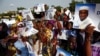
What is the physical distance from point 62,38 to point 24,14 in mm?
761

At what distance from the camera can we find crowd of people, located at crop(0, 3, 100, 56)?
3206 mm

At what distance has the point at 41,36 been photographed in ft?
11.8

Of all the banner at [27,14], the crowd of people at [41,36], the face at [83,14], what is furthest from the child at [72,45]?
the banner at [27,14]

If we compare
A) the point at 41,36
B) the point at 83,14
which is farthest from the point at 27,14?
the point at 83,14

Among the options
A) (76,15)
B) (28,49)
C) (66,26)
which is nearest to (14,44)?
(28,49)

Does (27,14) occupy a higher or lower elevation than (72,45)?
higher

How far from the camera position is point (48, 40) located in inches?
→ 142

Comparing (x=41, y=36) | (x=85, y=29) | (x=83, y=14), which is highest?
(x=83, y=14)

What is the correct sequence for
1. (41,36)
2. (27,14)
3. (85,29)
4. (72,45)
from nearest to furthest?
(85,29) → (72,45) → (41,36) → (27,14)

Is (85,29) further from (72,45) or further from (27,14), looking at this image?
(27,14)

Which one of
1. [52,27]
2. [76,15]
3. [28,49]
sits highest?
[76,15]

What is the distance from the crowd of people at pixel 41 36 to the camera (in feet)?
10.5

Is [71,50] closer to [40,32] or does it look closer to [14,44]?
[40,32]

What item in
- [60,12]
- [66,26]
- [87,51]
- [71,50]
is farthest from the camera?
[60,12]
